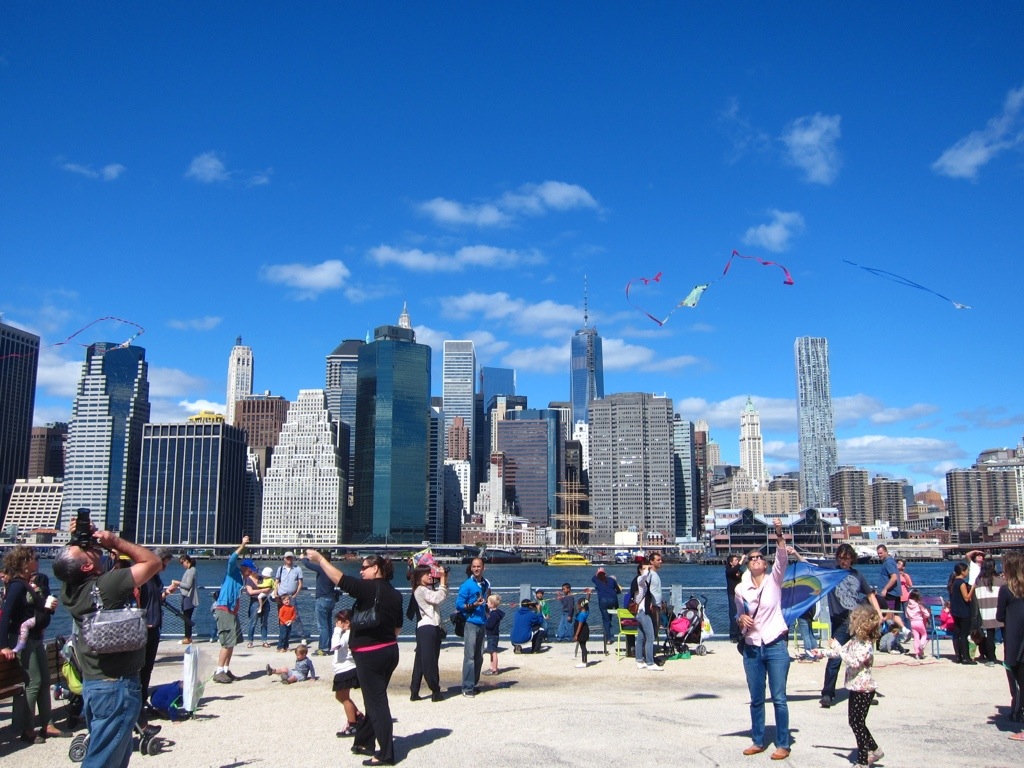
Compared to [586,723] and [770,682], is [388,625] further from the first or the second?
[770,682]

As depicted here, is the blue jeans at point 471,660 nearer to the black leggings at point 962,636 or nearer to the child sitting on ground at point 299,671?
the child sitting on ground at point 299,671

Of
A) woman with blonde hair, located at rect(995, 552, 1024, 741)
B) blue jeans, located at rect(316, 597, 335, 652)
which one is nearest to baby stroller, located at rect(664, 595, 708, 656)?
blue jeans, located at rect(316, 597, 335, 652)

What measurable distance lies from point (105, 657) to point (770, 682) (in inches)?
211

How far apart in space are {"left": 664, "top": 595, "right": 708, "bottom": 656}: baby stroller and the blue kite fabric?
9.29ft

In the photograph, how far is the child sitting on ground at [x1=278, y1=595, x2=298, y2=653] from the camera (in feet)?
46.7

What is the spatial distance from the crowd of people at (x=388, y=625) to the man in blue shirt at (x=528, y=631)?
0.02 metres

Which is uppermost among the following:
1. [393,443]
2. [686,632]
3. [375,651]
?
[393,443]

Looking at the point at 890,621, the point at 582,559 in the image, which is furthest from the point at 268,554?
the point at 890,621

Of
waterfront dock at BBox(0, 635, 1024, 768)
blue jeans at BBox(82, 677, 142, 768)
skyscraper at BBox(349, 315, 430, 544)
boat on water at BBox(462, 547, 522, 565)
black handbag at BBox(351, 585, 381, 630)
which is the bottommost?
boat on water at BBox(462, 547, 522, 565)

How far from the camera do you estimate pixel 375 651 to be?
25.5 feet

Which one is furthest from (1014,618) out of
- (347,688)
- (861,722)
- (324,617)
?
(324,617)

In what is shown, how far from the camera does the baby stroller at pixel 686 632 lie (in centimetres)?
1430

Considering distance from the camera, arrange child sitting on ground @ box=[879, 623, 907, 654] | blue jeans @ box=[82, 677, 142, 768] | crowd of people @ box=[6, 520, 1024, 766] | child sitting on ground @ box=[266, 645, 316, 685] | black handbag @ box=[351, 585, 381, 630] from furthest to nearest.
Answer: child sitting on ground @ box=[879, 623, 907, 654] < child sitting on ground @ box=[266, 645, 316, 685] < black handbag @ box=[351, 585, 381, 630] < crowd of people @ box=[6, 520, 1024, 766] < blue jeans @ box=[82, 677, 142, 768]

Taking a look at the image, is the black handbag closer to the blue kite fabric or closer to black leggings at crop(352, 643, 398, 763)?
black leggings at crop(352, 643, 398, 763)
